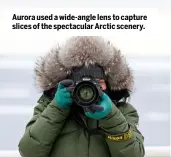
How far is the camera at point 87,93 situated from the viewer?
99cm

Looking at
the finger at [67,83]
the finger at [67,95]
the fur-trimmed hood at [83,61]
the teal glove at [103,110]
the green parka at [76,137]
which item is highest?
the fur-trimmed hood at [83,61]

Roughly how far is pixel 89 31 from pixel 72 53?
1.87 feet

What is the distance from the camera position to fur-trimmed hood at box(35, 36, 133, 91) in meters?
1.10

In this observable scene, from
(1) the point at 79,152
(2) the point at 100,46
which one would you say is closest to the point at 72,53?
(2) the point at 100,46

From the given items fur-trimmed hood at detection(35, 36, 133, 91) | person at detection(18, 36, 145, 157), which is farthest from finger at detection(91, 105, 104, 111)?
fur-trimmed hood at detection(35, 36, 133, 91)

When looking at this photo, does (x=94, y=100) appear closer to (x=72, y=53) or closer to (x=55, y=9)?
(x=72, y=53)

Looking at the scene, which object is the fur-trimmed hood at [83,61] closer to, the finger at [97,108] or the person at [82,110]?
the person at [82,110]

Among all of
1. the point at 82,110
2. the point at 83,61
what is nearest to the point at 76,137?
the point at 82,110

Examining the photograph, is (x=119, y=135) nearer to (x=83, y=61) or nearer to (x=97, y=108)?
(x=97, y=108)

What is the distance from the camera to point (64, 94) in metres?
1.02

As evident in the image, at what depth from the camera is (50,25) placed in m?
1.80

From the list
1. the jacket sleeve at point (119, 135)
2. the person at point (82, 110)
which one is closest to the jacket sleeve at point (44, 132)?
the person at point (82, 110)

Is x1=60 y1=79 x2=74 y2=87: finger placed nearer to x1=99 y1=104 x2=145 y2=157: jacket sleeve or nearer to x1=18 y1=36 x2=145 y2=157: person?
x1=18 y1=36 x2=145 y2=157: person

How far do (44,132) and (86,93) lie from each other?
0.46 feet
